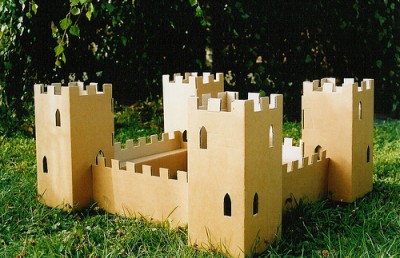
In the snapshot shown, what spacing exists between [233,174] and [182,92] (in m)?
1.32

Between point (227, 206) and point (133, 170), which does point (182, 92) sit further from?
point (227, 206)

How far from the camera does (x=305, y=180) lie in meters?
3.08

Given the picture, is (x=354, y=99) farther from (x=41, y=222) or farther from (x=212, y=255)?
(x=41, y=222)

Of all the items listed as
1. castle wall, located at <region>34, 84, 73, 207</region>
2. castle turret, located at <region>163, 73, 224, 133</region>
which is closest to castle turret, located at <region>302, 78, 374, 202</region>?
castle turret, located at <region>163, 73, 224, 133</region>

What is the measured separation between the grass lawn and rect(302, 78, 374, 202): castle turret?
0.35 feet

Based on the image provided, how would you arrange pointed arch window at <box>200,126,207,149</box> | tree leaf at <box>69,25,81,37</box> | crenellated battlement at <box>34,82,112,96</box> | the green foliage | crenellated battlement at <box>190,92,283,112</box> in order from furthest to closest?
the green foliage → tree leaf at <box>69,25,81,37</box> → crenellated battlement at <box>34,82,112,96</box> → pointed arch window at <box>200,126,207,149</box> → crenellated battlement at <box>190,92,283,112</box>

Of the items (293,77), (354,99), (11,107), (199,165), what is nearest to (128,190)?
(199,165)

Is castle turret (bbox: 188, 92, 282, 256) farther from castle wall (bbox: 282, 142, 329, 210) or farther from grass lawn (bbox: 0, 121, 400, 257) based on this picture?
castle wall (bbox: 282, 142, 329, 210)

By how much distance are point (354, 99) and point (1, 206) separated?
1.82 m

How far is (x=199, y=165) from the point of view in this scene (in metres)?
2.54

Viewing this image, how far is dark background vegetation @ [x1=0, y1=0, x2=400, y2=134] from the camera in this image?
5.16 meters

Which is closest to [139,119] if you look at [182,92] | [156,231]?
[182,92]

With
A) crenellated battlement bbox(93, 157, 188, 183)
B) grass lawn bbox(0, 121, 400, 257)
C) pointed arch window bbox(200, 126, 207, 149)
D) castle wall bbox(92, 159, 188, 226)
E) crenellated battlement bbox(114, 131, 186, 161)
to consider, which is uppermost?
pointed arch window bbox(200, 126, 207, 149)

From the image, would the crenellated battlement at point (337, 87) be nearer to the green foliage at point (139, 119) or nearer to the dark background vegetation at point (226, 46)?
the dark background vegetation at point (226, 46)
